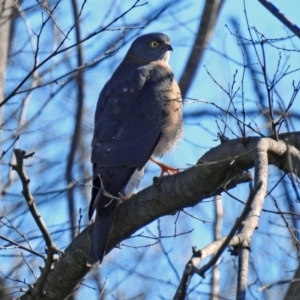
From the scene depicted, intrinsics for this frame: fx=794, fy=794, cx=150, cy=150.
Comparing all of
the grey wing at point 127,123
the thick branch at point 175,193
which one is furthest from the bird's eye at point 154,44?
the thick branch at point 175,193

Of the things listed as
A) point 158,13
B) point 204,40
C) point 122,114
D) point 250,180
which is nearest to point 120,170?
point 122,114

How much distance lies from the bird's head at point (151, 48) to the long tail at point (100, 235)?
7.44ft

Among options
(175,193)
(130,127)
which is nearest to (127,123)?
(130,127)

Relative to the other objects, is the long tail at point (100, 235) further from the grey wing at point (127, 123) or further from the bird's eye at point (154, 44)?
the bird's eye at point (154, 44)

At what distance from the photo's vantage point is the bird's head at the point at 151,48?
6.73 meters

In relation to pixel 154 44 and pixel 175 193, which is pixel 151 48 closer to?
pixel 154 44

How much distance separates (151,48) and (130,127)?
1301 millimetres

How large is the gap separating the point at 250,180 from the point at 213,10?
4.58 meters

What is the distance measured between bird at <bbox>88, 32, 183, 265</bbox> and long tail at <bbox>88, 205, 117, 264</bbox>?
59mm

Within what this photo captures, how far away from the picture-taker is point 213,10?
8633mm

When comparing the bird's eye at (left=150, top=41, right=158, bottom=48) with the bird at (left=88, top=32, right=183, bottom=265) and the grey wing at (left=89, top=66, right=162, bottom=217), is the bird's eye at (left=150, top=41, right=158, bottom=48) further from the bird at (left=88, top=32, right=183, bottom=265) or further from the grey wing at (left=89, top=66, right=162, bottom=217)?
the grey wing at (left=89, top=66, right=162, bottom=217)

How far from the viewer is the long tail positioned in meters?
4.54

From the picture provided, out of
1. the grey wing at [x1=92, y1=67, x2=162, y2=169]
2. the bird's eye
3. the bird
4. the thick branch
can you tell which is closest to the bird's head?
the bird's eye

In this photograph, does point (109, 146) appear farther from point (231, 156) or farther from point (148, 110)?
point (231, 156)
